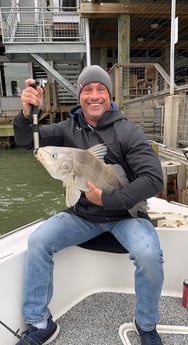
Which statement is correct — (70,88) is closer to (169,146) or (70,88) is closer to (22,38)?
(22,38)

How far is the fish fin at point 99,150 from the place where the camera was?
1.69 metres

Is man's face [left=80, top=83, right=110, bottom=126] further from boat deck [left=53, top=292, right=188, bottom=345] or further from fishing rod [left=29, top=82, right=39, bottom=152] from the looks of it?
boat deck [left=53, top=292, right=188, bottom=345]

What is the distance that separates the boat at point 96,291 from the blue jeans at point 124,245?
0.32 feet

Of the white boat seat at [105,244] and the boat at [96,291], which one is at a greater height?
the white boat seat at [105,244]

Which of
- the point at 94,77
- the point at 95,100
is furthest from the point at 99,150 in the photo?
the point at 94,77

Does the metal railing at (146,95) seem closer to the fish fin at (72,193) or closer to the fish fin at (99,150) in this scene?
the fish fin at (99,150)

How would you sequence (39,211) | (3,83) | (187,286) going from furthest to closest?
(3,83) < (39,211) < (187,286)

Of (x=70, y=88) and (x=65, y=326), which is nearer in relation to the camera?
(x=65, y=326)

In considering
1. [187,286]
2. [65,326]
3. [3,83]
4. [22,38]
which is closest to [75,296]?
[65,326]

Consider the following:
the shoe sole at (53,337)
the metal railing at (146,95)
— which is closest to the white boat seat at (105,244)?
the shoe sole at (53,337)

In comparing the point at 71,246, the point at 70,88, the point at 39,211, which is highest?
the point at 70,88

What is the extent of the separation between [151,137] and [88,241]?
5547 millimetres

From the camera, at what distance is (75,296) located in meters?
2.09

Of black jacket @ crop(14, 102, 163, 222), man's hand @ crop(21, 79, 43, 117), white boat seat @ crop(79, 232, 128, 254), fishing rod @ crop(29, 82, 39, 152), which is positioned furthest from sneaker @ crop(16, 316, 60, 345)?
man's hand @ crop(21, 79, 43, 117)
